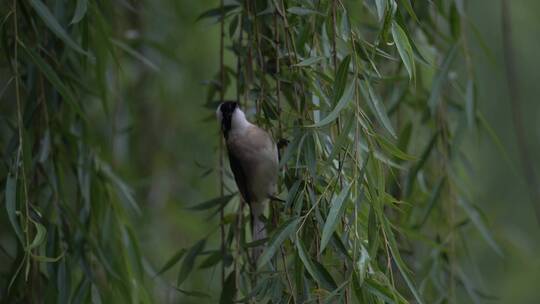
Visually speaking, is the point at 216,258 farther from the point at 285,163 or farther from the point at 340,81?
the point at 340,81

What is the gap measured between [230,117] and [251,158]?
131 mm

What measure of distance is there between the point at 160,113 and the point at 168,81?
0.16 m

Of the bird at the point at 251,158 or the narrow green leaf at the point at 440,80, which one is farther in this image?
the narrow green leaf at the point at 440,80

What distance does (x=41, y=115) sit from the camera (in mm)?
2562

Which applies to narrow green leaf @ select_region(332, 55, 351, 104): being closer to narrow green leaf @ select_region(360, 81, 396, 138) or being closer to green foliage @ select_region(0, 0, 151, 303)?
narrow green leaf @ select_region(360, 81, 396, 138)

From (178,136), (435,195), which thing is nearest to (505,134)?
(178,136)

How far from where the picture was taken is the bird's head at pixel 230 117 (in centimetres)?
258

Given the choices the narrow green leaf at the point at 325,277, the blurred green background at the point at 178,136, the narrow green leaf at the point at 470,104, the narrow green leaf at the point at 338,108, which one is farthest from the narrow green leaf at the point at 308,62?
the blurred green background at the point at 178,136

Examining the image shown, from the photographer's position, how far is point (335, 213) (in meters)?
1.86

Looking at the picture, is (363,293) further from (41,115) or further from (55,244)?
(41,115)

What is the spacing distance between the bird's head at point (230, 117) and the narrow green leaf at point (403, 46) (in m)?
0.70

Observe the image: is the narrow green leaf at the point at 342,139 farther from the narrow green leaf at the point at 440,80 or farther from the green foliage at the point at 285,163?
the narrow green leaf at the point at 440,80

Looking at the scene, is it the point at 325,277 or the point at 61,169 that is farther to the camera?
the point at 61,169

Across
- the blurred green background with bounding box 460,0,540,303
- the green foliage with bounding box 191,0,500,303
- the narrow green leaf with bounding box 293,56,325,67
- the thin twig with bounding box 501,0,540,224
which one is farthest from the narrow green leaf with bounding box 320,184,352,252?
the blurred green background with bounding box 460,0,540,303
